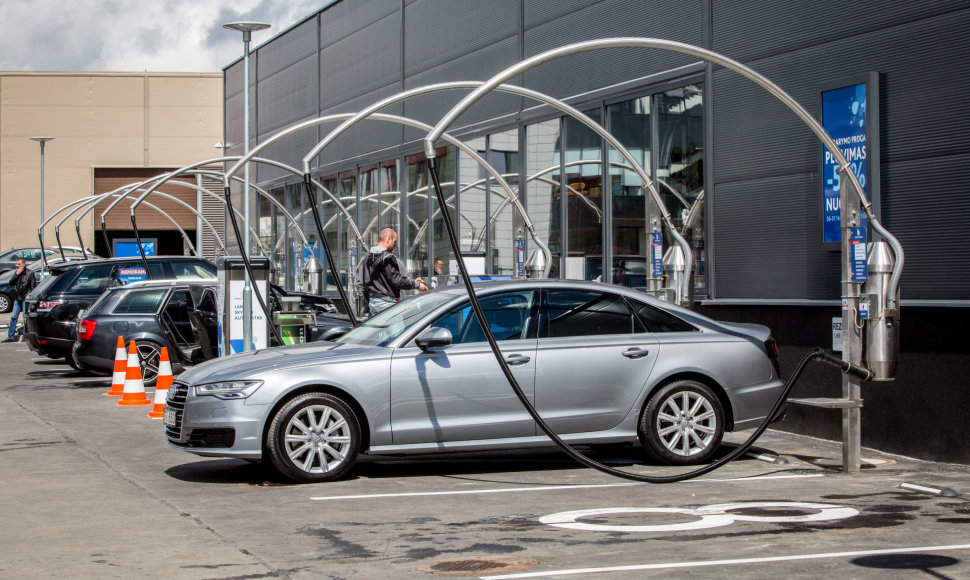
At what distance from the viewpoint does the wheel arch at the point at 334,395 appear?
9.29m

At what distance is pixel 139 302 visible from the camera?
18109 millimetres

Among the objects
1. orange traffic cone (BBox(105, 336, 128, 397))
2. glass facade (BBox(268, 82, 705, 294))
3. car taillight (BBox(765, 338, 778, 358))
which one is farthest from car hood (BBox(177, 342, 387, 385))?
orange traffic cone (BBox(105, 336, 128, 397))

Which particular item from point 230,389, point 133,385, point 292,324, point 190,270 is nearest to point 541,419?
point 230,389

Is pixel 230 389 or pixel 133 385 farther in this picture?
pixel 133 385

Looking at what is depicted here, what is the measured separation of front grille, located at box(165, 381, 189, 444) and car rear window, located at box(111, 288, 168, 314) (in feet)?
27.7

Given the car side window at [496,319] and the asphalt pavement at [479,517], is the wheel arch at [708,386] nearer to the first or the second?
the asphalt pavement at [479,517]

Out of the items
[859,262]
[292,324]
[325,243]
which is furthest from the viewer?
[292,324]

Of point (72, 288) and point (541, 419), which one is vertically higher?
point (72, 288)

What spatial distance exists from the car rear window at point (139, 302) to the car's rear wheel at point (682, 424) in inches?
401

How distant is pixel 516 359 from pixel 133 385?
7668mm

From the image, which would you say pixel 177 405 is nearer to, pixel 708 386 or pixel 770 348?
pixel 708 386

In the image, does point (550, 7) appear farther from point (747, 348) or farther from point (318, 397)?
point (318, 397)

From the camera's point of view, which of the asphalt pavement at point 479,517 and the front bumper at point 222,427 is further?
the front bumper at point 222,427

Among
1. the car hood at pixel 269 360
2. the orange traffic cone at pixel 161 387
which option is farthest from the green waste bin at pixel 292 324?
the car hood at pixel 269 360
